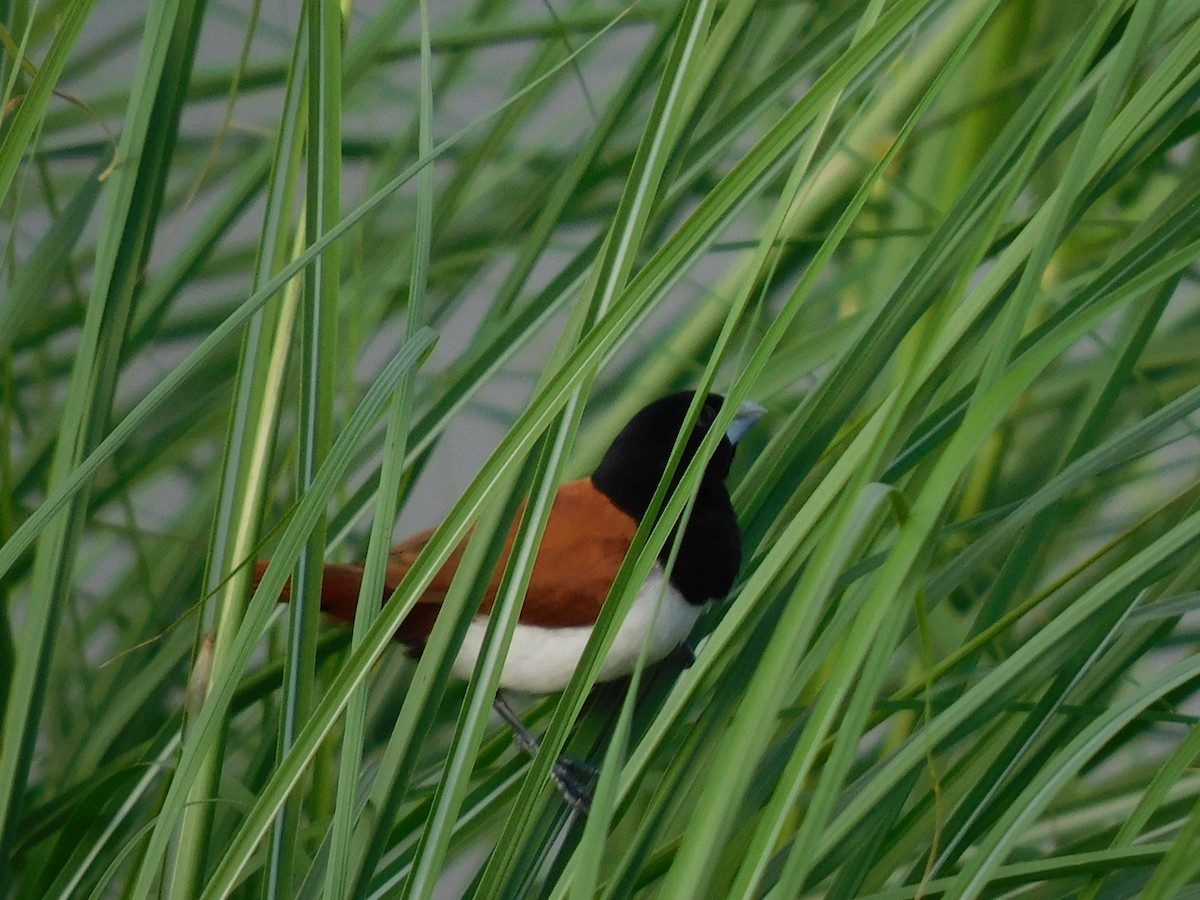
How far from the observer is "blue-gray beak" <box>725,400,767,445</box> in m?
0.79

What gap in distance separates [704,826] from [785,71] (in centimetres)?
29

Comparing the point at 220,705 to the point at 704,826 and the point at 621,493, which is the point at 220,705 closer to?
the point at 704,826

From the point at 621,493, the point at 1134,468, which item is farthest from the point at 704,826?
the point at 1134,468

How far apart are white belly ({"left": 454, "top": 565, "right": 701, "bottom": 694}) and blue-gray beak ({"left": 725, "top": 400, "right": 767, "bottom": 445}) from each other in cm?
11

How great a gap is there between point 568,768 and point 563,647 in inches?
4.2

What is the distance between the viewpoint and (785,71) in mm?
498

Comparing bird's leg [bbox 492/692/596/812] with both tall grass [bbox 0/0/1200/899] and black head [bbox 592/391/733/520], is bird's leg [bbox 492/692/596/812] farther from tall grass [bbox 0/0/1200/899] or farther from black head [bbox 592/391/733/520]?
black head [bbox 592/391/733/520]

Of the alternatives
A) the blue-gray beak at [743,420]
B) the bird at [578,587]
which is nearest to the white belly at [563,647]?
the bird at [578,587]

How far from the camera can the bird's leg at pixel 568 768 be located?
1.88ft

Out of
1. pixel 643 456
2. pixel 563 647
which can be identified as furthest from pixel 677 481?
pixel 563 647

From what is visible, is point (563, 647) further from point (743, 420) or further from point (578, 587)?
point (743, 420)

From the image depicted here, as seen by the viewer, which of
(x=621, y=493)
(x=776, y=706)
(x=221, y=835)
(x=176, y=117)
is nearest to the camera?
(x=776, y=706)

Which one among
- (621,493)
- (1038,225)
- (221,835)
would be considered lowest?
(221,835)

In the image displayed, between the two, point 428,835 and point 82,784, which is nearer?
point 428,835
